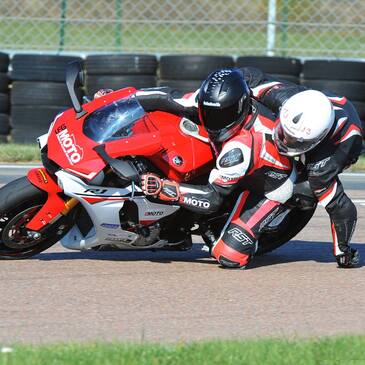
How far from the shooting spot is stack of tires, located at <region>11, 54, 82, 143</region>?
12.8 metres

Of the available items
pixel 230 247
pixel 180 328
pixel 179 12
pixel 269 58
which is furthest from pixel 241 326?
pixel 179 12

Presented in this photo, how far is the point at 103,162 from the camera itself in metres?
6.10

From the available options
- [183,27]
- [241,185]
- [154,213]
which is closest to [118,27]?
[183,27]

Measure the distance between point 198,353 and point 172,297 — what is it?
4.18 ft

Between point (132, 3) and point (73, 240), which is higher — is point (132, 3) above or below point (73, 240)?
below

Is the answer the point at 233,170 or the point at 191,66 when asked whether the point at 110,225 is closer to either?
the point at 233,170

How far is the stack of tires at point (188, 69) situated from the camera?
12719 mm

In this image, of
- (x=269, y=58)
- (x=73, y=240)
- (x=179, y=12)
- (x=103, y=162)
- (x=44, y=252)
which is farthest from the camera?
(x=179, y=12)

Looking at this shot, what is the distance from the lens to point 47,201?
6.33 m

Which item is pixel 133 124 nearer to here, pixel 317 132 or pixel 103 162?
pixel 103 162

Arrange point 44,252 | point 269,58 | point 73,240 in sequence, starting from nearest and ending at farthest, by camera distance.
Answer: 1. point 73,240
2. point 44,252
3. point 269,58

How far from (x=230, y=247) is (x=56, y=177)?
4.11ft

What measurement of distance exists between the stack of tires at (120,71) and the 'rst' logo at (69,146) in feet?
21.4

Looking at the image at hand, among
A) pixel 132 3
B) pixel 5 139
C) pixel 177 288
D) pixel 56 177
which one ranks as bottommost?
pixel 5 139
